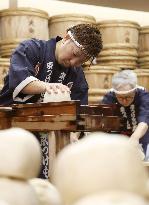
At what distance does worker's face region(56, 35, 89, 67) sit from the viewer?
9.26ft

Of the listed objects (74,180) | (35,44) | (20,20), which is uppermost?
(20,20)

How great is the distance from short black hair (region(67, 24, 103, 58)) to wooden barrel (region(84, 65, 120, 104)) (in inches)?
82.9

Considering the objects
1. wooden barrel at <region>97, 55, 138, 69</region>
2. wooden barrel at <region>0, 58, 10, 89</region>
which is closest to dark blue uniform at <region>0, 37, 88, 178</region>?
wooden barrel at <region>0, 58, 10, 89</region>

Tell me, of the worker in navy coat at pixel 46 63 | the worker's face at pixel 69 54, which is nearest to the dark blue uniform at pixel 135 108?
the worker in navy coat at pixel 46 63

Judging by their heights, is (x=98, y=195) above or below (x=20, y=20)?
below

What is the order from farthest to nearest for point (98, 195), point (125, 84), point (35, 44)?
point (125, 84), point (35, 44), point (98, 195)

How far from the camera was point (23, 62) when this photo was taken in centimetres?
275

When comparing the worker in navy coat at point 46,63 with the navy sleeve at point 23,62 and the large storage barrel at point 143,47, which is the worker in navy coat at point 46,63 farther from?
the large storage barrel at point 143,47

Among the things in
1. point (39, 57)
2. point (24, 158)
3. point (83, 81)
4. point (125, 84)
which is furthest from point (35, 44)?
point (24, 158)

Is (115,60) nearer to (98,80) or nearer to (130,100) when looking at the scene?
(98,80)

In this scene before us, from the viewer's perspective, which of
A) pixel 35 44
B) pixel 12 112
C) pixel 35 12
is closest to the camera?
pixel 12 112

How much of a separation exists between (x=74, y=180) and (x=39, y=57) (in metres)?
2.41

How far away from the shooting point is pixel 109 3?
5988 mm

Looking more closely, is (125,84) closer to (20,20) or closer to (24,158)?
(20,20)
